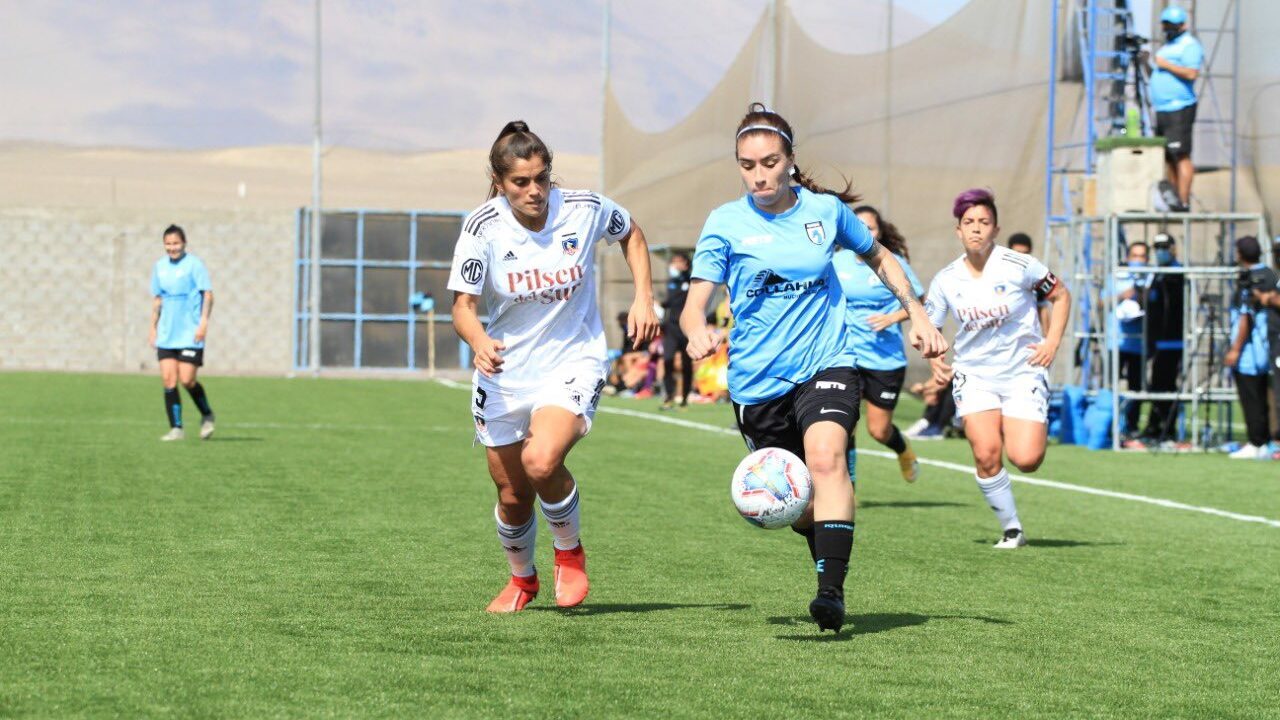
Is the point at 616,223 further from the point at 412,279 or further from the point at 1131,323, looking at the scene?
the point at 412,279

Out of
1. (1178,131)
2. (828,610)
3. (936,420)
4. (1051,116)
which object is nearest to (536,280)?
(828,610)

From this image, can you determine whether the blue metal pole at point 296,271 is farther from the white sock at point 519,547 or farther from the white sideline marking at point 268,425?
the white sock at point 519,547

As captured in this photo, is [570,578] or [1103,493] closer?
[570,578]

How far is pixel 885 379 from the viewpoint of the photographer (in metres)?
11.9

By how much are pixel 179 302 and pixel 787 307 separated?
11233 mm

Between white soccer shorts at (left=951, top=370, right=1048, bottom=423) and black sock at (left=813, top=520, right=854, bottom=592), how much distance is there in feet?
11.5

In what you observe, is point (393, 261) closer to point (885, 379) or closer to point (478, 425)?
point (885, 379)

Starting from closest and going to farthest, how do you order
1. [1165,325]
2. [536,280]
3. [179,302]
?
[536,280] → [179,302] → [1165,325]

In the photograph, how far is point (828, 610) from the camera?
6.56 metres

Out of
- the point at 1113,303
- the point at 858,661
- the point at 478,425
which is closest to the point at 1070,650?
the point at 858,661

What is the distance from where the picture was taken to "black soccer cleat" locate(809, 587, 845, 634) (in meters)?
6.55

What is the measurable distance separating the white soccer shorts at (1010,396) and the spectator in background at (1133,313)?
30.7 feet

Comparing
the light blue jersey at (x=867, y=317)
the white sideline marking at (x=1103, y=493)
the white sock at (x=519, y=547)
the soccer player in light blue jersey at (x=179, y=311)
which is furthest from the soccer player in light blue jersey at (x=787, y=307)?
the soccer player in light blue jersey at (x=179, y=311)

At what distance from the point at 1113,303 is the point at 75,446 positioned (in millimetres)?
10551
